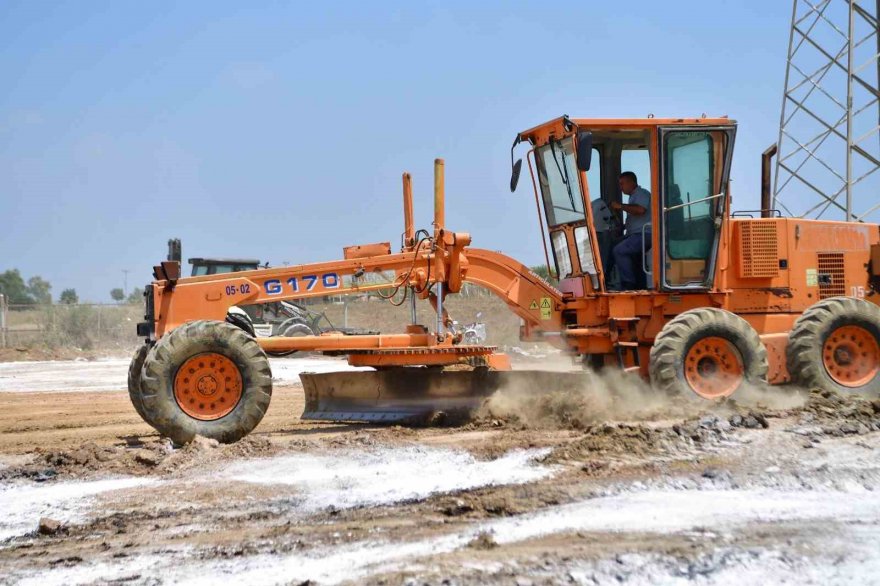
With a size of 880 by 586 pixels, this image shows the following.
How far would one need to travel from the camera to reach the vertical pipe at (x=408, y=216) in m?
9.84

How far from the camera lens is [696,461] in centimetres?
688

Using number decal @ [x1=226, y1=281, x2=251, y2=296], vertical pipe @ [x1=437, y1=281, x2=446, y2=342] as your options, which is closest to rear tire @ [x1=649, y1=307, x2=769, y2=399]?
vertical pipe @ [x1=437, y1=281, x2=446, y2=342]

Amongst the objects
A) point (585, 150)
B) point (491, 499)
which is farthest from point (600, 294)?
point (491, 499)

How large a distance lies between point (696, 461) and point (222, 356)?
423 centimetres

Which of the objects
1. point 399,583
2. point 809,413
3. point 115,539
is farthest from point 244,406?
point 809,413

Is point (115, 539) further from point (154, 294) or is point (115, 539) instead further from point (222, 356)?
point (154, 294)

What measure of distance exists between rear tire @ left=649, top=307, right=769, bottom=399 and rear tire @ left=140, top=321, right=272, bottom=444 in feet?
12.8

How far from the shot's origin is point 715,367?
9359mm

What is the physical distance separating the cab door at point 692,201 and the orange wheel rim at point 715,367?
0.92m

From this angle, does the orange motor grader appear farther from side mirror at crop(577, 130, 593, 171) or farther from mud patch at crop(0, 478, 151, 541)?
mud patch at crop(0, 478, 151, 541)

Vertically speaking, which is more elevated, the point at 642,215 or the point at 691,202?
the point at 691,202

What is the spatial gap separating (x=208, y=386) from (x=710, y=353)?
16.1ft

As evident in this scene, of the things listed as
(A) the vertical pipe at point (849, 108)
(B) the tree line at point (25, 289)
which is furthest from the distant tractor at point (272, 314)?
(B) the tree line at point (25, 289)

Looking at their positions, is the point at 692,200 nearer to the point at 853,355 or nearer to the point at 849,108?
the point at 853,355
